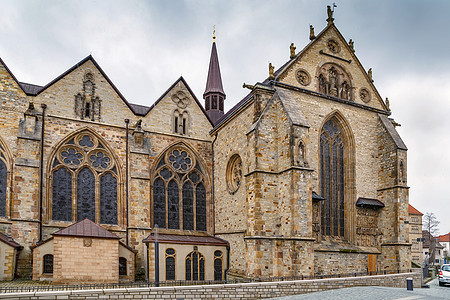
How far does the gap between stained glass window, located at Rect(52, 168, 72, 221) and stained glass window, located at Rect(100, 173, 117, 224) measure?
1.62 meters

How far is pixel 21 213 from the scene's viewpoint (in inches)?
739

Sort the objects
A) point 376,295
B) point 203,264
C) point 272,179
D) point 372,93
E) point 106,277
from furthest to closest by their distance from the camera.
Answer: point 372,93
point 203,264
point 272,179
point 106,277
point 376,295

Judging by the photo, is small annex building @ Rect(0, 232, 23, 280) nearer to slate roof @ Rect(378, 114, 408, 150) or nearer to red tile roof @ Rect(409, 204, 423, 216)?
slate roof @ Rect(378, 114, 408, 150)

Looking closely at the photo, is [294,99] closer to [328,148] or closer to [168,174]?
[328,148]

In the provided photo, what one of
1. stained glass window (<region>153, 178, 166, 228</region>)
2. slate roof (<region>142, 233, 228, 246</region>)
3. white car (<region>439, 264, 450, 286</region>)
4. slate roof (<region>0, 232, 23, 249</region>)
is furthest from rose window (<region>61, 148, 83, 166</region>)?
white car (<region>439, 264, 450, 286</region>)

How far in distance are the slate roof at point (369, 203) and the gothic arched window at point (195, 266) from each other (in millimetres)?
8802

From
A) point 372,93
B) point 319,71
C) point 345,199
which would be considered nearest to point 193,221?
point 345,199

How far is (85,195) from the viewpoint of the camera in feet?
70.1

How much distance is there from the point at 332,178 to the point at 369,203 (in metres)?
2.31

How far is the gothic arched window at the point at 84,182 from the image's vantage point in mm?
20719

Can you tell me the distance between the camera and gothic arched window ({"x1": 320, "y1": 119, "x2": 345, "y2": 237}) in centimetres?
2170

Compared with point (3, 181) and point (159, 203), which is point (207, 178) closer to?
point (159, 203)

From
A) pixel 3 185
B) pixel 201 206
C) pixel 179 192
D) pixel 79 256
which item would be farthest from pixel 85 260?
pixel 201 206

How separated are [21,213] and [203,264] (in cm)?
907
